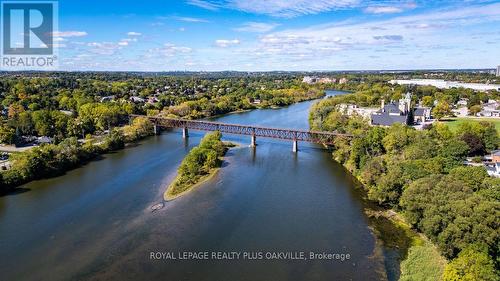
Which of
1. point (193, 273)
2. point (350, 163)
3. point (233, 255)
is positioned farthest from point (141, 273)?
point (350, 163)

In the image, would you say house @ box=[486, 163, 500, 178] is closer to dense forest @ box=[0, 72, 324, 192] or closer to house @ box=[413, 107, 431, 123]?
house @ box=[413, 107, 431, 123]

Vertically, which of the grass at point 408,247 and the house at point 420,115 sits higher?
the house at point 420,115

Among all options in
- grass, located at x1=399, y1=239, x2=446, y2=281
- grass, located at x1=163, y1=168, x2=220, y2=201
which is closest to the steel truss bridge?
grass, located at x1=163, y1=168, x2=220, y2=201

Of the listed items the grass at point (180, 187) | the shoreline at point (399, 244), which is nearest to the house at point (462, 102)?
the shoreline at point (399, 244)

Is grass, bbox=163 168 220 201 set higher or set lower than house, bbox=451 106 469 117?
lower

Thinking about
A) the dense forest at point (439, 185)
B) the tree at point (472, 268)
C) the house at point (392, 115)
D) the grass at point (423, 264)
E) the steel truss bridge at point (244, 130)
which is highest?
the house at point (392, 115)

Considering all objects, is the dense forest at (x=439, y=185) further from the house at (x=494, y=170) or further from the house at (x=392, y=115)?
the house at (x=392, y=115)

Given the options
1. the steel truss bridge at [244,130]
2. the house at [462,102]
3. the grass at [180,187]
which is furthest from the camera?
the house at [462,102]

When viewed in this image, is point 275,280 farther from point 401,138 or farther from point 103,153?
point 103,153
